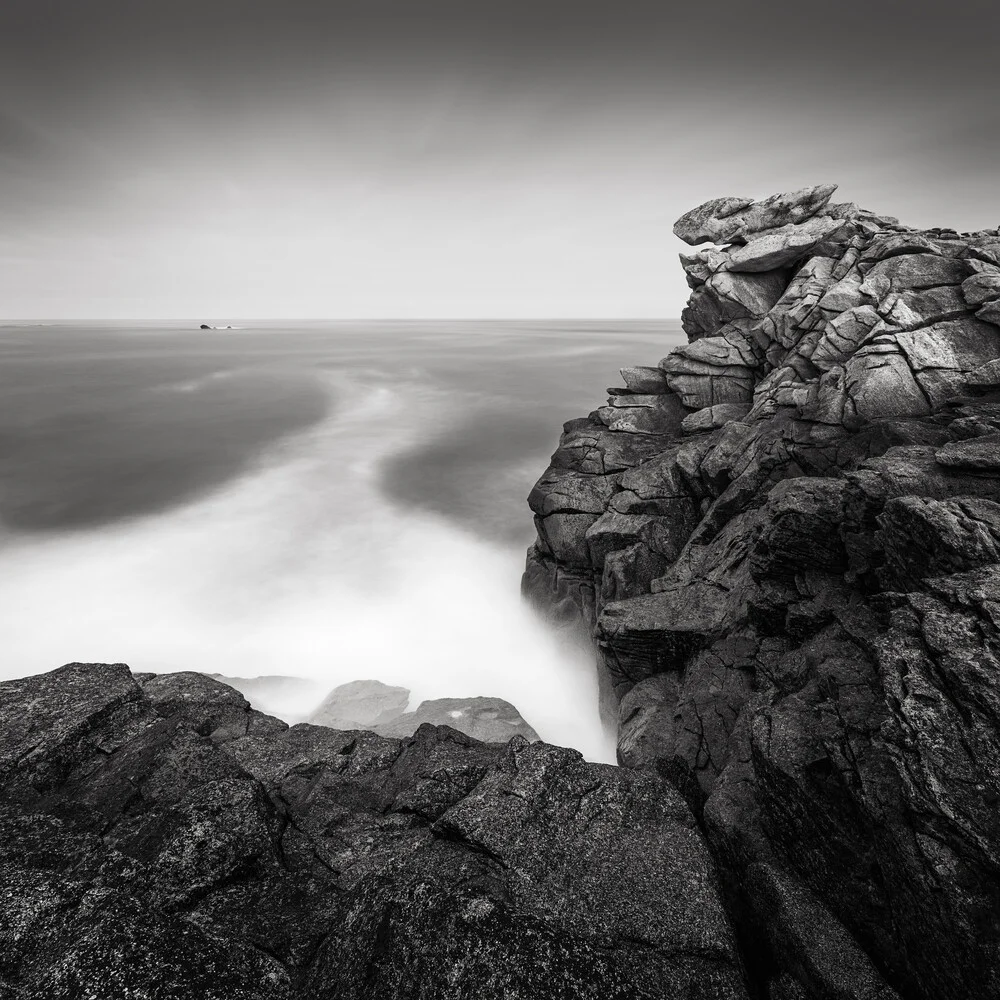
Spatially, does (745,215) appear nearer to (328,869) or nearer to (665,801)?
(665,801)

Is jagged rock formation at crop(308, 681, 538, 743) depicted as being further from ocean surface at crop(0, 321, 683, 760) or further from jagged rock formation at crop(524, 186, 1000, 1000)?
jagged rock formation at crop(524, 186, 1000, 1000)

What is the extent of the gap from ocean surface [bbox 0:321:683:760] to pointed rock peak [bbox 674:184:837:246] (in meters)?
25.1

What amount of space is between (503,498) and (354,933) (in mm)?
42923

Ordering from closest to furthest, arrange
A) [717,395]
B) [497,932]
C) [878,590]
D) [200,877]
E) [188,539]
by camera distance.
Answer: [497,932], [200,877], [878,590], [717,395], [188,539]

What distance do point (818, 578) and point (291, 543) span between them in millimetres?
40583

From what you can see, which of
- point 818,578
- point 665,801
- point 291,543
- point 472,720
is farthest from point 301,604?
point 818,578

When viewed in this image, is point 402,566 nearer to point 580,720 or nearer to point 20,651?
point 580,720

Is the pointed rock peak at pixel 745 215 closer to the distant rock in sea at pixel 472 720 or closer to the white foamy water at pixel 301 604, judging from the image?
the white foamy water at pixel 301 604

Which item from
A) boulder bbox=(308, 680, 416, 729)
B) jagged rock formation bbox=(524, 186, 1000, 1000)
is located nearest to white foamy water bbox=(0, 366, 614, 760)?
boulder bbox=(308, 680, 416, 729)

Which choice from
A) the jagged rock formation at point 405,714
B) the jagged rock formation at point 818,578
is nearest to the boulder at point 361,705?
the jagged rock formation at point 405,714

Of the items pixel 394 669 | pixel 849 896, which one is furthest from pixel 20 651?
pixel 849 896

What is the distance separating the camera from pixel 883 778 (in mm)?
9180

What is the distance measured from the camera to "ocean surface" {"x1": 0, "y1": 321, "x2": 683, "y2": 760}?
3278 cm

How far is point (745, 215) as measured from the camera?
3309 cm
